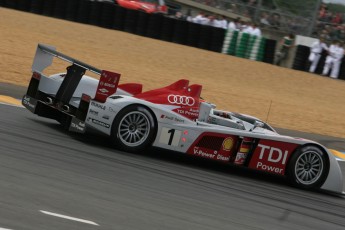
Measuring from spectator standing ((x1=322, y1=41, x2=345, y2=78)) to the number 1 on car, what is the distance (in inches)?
646

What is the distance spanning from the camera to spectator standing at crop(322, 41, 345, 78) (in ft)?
78.1

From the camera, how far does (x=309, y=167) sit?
9031 millimetres

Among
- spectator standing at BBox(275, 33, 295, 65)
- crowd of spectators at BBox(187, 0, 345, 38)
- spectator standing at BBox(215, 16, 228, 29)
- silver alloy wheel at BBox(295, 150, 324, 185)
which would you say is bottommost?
silver alloy wheel at BBox(295, 150, 324, 185)

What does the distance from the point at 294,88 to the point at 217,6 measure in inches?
375

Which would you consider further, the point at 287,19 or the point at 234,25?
the point at 287,19

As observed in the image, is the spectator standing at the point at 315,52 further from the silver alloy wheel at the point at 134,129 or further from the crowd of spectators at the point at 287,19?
the silver alloy wheel at the point at 134,129

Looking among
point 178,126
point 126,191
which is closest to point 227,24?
point 178,126

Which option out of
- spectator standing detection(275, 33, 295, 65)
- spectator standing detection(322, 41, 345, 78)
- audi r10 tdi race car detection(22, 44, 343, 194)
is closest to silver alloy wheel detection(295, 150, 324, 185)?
audi r10 tdi race car detection(22, 44, 343, 194)

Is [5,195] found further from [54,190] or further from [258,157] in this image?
[258,157]

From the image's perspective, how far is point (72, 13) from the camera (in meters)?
23.8

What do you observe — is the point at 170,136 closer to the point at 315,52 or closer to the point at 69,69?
the point at 69,69

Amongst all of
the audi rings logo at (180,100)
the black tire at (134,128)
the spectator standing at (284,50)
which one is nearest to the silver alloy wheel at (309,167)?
the audi rings logo at (180,100)

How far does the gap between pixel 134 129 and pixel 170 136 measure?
0.46 metres

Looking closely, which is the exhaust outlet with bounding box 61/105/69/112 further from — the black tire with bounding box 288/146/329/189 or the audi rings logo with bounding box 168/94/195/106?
the black tire with bounding box 288/146/329/189
